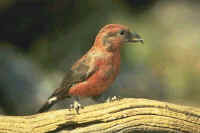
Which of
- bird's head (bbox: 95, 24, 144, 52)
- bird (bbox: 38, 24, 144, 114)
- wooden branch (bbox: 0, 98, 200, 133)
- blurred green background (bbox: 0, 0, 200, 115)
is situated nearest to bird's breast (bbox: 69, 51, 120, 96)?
bird (bbox: 38, 24, 144, 114)

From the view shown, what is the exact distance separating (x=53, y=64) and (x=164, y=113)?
5.21 m

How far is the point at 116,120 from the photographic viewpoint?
20.2 feet

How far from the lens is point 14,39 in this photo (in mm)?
11664

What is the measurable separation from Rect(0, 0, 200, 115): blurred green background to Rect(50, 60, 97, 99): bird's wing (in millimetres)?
3003

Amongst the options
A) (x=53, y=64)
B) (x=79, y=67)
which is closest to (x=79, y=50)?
(x=53, y=64)

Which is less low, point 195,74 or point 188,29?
point 188,29

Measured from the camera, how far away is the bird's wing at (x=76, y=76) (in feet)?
23.1

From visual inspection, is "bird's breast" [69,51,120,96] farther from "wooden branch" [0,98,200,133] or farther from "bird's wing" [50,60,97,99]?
"wooden branch" [0,98,200,133]

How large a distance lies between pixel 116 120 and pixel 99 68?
1068mm

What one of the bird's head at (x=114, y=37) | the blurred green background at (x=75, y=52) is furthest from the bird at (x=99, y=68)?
the blurred green background at (x=75, y=52)

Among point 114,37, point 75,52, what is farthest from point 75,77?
point 75,52

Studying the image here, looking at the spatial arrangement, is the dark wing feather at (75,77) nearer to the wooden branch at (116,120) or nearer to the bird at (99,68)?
the bird at (99,68)

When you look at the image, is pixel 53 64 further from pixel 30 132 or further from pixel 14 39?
pixel 30 132

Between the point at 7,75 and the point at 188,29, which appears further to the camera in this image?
the point at 188,29
